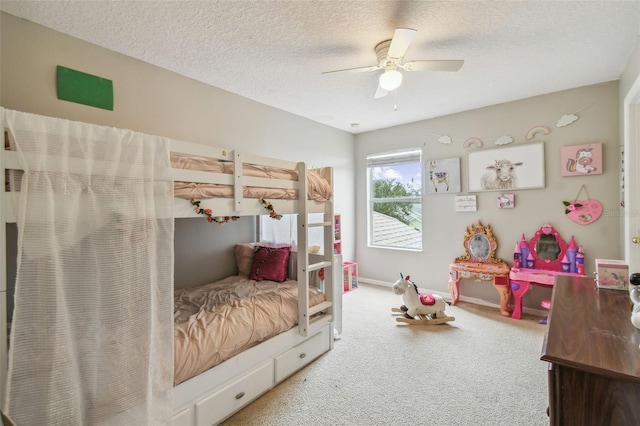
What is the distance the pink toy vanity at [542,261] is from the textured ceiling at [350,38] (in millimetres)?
1652

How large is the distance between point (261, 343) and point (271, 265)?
945mm

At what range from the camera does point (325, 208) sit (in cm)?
263

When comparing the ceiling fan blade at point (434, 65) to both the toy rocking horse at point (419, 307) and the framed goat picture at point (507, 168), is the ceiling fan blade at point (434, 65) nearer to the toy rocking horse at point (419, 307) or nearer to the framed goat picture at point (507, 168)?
the framed goat picture at point (507, 168)

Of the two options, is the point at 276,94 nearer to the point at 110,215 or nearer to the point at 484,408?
the point at 110,215

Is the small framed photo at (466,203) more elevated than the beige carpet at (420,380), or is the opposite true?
the small framed photo at (466,203)

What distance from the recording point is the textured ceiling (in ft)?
5.87

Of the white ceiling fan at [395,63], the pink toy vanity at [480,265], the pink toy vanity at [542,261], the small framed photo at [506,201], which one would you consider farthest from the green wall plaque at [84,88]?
the pink toy vanity at [542,261]

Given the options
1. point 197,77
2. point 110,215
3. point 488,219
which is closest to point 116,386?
point 110,215

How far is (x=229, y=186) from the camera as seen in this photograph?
1784 millimetres

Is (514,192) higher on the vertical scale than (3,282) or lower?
higher

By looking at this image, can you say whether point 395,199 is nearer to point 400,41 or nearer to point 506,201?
point 506,201

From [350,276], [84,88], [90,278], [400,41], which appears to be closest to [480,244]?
[350,276]

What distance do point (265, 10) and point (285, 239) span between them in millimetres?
2178

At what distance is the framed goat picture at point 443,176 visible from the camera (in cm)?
382
